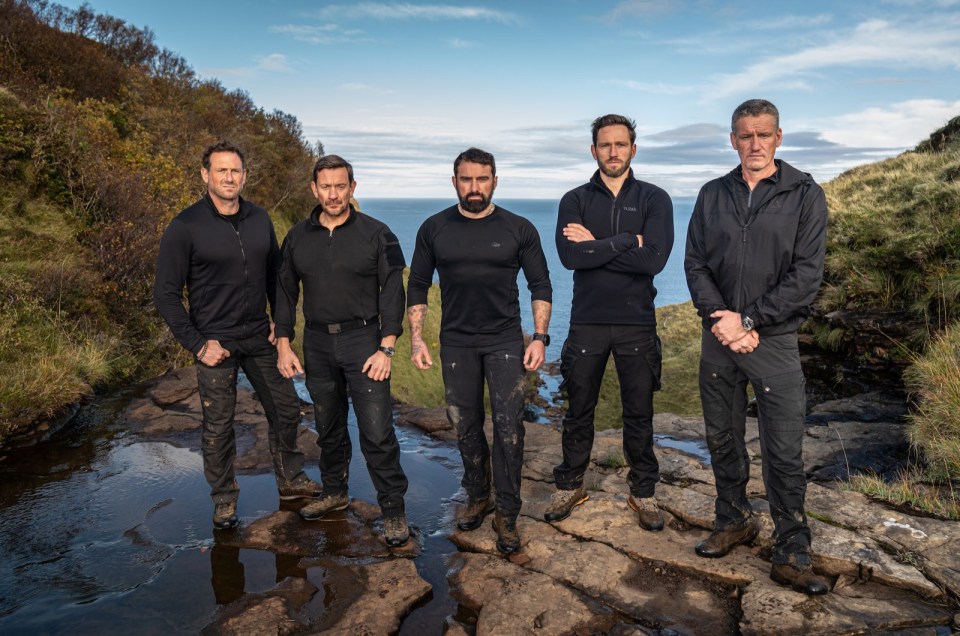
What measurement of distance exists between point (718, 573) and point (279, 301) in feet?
13.1

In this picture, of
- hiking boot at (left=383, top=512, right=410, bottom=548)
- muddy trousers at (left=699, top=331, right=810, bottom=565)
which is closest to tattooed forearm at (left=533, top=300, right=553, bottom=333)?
muddy trousers at (left=699, top=331, right=810, bottom=565)

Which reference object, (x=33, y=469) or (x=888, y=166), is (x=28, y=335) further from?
(x=888, y=166)

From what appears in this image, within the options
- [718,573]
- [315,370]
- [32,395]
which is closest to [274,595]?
[315,370]

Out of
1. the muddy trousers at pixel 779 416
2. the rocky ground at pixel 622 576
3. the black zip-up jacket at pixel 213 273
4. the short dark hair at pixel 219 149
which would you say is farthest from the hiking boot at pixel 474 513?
the short dark hair at pixel 219 149

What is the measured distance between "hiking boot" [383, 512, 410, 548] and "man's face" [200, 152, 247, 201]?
117 inches

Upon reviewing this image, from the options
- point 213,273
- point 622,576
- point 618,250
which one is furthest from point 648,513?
point 213,273

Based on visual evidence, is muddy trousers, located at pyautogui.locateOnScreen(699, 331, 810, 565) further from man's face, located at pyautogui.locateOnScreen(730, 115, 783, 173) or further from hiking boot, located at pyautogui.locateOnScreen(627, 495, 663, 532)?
man's face, located at pyautogui.locateOnScreen(730, 115, 783, 173)

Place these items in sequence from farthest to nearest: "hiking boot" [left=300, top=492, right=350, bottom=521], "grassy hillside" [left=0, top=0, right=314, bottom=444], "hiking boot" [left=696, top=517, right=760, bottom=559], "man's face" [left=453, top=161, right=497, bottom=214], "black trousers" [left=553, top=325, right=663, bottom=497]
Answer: "grassy hillside" [left=0, top=0, right=314, bottom=444], "hiking boot" [left=300, top=492, right=350, bottom=521], "black trousers" [left=553, top=325, right=663, bottom=497], "man's face" [left=453, top=161, right=497, bottom=214], "hiking boot" [left=696, top=517, right=760, bottom=559]

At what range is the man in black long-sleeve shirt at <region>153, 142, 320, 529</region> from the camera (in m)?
5.07

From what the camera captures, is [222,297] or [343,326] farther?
[222,297]

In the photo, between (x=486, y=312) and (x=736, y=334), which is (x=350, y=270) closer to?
(x=486, y=312)

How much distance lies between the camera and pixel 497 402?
4891mm

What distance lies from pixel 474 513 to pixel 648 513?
56.5 inches

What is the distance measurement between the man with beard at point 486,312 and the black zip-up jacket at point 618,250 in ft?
1.09
